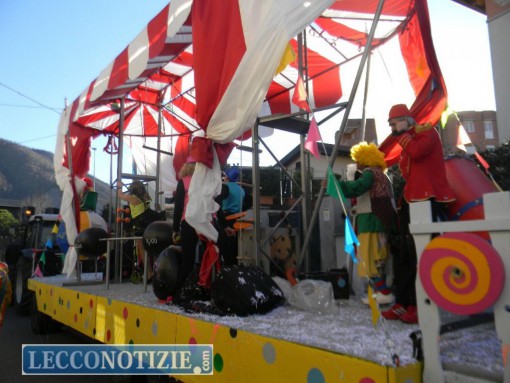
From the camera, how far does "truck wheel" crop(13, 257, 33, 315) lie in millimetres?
7789

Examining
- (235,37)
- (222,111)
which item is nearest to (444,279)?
(222,111)

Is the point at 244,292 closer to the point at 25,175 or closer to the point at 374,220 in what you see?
the point at 374,220

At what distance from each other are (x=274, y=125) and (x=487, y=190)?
2.22 m

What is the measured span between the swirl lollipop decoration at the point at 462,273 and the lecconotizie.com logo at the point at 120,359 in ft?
4.41

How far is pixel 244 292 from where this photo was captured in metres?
2.67

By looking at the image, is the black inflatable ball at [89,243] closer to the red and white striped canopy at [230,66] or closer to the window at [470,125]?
the red and white striped canopy at [230,66]

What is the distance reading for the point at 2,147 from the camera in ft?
347

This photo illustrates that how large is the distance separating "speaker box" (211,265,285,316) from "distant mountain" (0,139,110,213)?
260ft

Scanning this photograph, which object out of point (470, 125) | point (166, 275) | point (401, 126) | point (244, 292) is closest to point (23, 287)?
point (166, 275)

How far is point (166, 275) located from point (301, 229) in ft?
6.06

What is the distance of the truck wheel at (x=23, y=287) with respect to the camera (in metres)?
7.79

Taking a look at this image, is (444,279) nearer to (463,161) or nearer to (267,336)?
(267,336)

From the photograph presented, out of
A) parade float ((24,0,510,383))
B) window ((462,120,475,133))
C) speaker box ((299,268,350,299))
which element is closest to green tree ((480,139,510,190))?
parade float ((24,0,510,383))

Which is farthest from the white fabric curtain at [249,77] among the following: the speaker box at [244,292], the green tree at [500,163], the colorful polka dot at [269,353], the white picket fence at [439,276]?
the green tree at [500,163]
